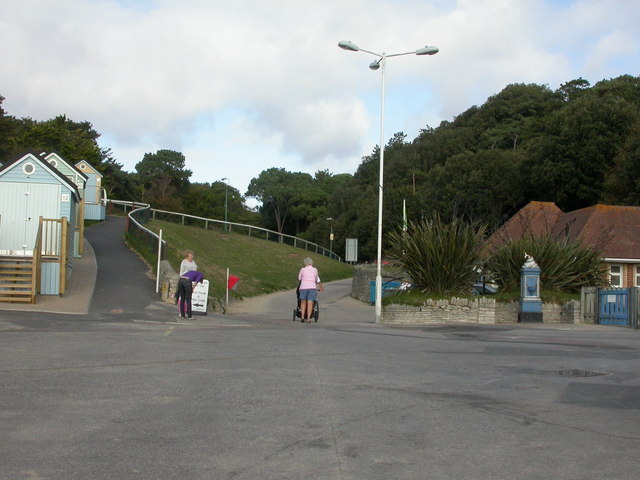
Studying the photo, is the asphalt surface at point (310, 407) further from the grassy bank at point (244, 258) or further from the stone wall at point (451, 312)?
the grassy bank at point (244, 258)

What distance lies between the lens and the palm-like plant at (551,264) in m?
24.8

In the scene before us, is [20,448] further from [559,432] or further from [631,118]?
[631,118]

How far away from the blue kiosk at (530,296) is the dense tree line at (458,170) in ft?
10.2

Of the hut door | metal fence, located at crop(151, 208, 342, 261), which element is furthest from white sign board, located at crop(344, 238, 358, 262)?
the hut door

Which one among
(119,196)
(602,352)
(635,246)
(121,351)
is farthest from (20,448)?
(119,196)

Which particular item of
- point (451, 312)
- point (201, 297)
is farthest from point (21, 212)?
point (451, 312)

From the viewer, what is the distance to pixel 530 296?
2288 cm

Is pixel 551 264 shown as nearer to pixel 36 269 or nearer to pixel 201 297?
pixel 201 297

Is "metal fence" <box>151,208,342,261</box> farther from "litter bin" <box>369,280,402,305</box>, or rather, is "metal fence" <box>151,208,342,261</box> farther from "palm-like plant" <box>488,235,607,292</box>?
"palm-like plant" <box>488,235,607,292</box>

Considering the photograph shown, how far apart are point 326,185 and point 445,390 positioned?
11416cm

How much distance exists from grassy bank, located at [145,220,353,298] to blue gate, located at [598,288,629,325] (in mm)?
14343

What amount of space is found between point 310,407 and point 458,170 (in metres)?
57.6

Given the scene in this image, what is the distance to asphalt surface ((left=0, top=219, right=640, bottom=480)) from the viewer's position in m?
5.41

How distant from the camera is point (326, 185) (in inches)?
4803
